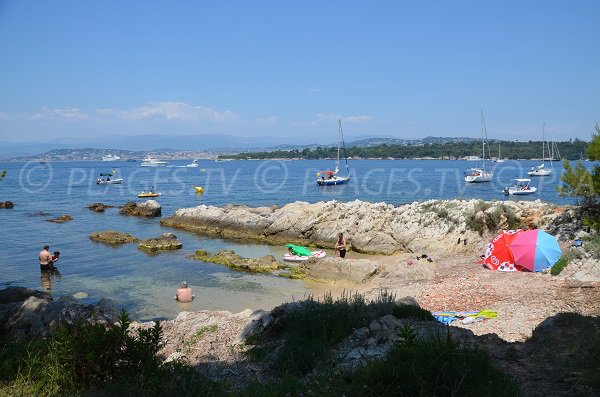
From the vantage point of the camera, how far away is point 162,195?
66125 mm

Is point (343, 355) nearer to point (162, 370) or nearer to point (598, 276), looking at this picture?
point (162, 370)

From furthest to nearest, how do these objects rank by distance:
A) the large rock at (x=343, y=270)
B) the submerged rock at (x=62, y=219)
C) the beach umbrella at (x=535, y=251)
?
the submerged rock at (x=62, y=219) < the large rock at (x=343, y=270) < the beach umbrella at (x=535, y=251)

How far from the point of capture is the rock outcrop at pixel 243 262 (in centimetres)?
2294

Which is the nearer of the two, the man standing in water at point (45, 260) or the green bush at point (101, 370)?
the green bush at point (101, 370)

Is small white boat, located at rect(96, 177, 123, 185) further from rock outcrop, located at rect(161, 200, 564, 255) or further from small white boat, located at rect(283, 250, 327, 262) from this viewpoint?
small white boat, located at rect(283, 250, 327, 262)

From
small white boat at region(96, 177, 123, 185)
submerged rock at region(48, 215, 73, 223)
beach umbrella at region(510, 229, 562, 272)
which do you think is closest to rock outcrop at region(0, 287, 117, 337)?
beach umbrella at region(510, 229, 562, 272)

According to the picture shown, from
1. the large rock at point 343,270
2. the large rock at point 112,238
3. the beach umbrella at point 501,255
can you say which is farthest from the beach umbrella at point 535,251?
the large rock at point 112,238

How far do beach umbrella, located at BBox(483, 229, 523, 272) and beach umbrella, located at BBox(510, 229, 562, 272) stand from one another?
0.24 meters

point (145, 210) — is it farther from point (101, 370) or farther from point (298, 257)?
point (101, 370)

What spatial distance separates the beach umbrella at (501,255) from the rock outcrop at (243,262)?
9.32 m

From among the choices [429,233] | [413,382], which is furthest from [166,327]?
[429,233]

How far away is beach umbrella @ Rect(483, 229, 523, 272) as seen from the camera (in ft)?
60.0

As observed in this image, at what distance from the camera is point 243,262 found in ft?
78.0

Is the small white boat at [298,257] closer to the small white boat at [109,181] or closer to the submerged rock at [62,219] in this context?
A: the submerged rock at [62,219]
